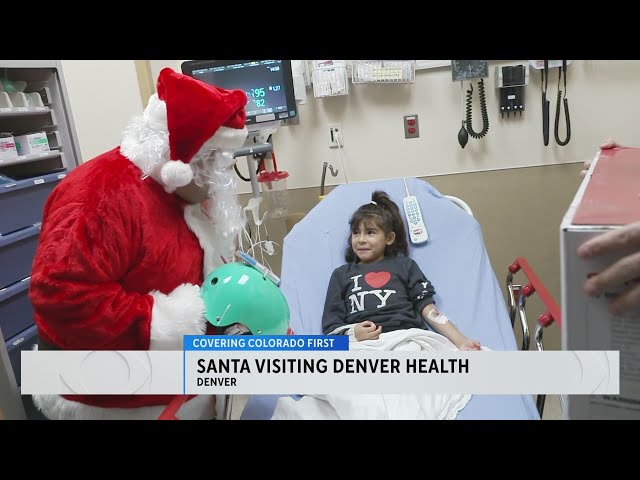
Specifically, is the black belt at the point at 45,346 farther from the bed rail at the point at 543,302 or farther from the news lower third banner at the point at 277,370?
the bed rail at the point at 543,302

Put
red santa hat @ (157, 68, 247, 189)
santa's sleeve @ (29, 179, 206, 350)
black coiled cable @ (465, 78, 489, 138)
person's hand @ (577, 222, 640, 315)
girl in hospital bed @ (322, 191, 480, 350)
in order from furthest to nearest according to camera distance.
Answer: black coiled cable @ (465, 78, 489, 138)
girl in hospital bed @ (322, 191, 480, 350)
red santa hat @ (157, 68, 247, 189)
santa's sleeve @ (29, 179, 206, 350)
person's hand @ (577, 222, 640, 315)

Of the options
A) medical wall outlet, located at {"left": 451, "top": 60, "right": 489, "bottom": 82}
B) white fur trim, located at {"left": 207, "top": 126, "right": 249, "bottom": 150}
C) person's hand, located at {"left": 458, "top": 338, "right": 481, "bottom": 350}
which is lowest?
person's hand, located at {"left": 458, "top": 338, "right": 481, "bottom": 350}

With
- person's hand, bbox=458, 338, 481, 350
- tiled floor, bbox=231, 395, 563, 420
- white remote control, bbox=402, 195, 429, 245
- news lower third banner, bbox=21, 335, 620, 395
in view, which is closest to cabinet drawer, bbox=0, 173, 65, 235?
news lower third banner, bbox=21, 335, 620, 395

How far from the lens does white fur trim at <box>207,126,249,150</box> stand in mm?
992

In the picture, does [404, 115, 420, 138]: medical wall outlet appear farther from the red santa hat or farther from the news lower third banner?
the news lower third banner

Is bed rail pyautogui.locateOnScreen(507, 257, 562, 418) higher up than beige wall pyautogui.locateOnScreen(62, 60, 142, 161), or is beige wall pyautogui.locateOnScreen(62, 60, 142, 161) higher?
beige wall pyautogui.locateOnScreen(62, 60, 142, 161)

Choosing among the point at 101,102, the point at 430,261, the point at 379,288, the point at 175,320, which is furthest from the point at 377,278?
the point at 101,102

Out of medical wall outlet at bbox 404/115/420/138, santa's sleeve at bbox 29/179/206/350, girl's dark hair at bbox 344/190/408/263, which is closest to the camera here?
santa's sleeve at bbox 29/179/206/350

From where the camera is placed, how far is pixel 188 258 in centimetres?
100

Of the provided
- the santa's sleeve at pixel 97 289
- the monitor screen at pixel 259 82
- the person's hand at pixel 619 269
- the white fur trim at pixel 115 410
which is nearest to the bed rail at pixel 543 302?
the person's hand at pixel 619 269

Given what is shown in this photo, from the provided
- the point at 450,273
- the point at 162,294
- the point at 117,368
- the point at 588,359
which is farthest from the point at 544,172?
the point at 117,368

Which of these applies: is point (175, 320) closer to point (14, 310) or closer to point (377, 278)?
point (377, 278)

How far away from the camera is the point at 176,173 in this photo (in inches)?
36.7

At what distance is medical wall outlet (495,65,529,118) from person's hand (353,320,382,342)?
1.06 m
